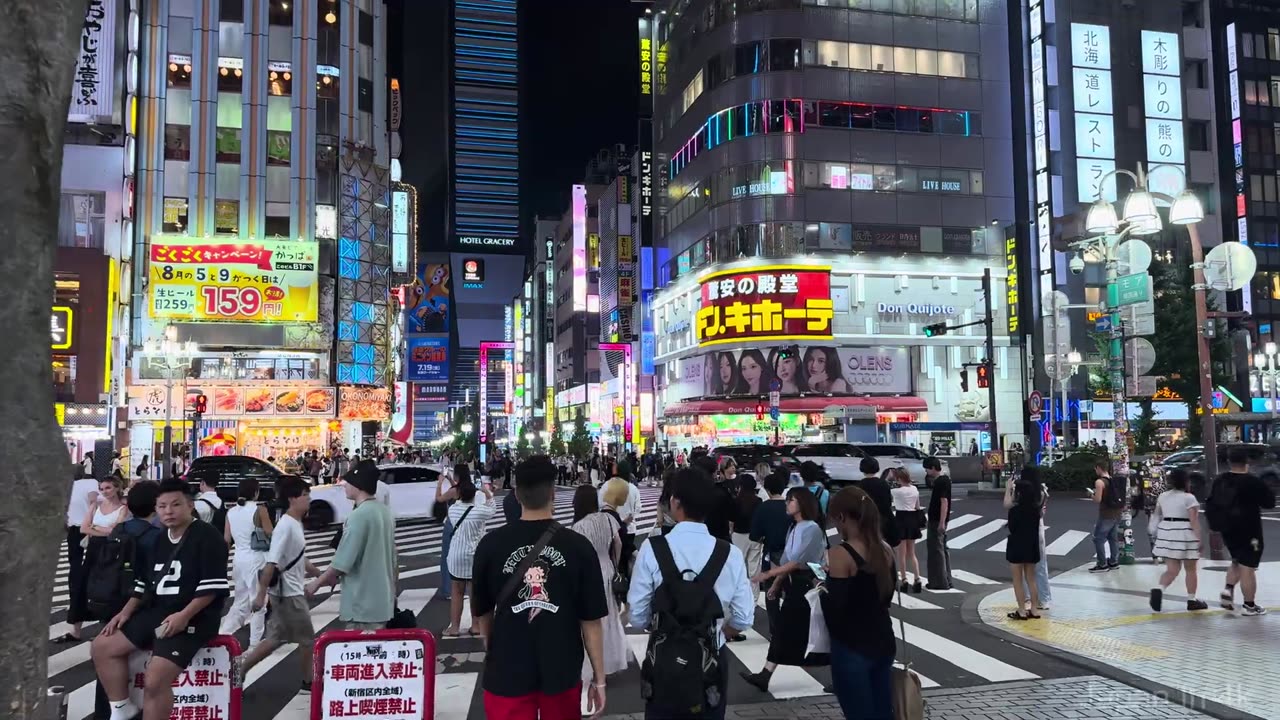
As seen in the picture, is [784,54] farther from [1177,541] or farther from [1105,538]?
[1177,541]

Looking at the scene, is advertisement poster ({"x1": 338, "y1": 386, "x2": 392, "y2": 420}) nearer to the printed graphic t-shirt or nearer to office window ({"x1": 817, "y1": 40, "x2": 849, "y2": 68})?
office window ({"x1": 817, "y1": 40, "x2": 849, "y2": 68})

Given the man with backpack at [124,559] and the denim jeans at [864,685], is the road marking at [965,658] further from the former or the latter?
the man with backpack at [124,559]

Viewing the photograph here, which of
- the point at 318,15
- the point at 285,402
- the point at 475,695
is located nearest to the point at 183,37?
the point at 318,15

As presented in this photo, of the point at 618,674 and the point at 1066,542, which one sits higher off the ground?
the point at 618,674

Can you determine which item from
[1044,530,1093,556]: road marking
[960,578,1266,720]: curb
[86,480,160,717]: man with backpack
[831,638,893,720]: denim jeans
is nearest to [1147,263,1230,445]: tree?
[1044,530,1093,556]: road marking

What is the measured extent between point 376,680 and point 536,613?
1.65m

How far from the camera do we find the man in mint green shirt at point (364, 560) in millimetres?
6641

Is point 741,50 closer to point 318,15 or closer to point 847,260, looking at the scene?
point 847,260

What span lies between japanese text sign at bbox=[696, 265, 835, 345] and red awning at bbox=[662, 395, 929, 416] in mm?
3445

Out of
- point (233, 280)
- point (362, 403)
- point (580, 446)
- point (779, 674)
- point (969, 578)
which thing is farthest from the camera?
point (580, 446)

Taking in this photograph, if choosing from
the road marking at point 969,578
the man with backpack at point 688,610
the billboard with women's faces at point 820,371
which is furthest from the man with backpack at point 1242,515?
the billboard with women's faces at point 820,371

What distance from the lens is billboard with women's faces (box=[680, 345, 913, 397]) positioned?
49.9 meters

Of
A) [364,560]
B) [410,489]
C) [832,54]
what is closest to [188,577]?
[364,560]

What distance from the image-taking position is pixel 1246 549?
394 inches
